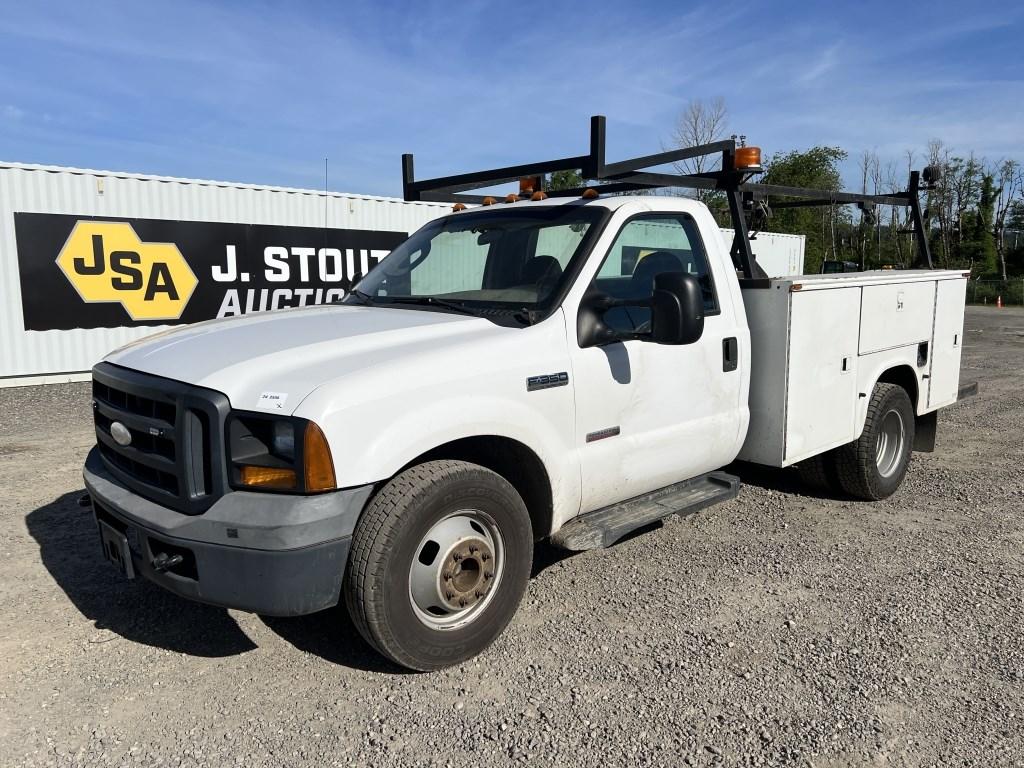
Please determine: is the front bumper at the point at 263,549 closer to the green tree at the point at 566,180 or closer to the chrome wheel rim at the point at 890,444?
the chrome wheel rim at the point at 890,444

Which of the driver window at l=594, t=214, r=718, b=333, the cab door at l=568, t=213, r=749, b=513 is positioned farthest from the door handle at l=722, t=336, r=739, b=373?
the driver window at l=594, t=214, r=718, b=333

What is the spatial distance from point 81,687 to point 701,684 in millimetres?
2515

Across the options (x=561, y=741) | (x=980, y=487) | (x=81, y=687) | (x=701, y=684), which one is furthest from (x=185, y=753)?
(x=980, y=487)

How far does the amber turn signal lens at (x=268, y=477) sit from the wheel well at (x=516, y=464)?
2.12 feet

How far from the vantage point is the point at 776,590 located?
13.5 feet

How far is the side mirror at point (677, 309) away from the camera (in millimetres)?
3414

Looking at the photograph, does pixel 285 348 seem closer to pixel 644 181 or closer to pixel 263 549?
pixel 263 549

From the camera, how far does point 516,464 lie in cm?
354

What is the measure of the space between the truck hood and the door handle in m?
1.51

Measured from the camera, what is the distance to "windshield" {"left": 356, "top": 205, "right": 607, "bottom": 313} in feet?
12.4

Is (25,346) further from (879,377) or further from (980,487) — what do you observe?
(980,487)

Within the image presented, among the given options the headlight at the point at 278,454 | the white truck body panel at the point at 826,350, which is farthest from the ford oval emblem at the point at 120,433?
the white truck body panel at the point at 826,350

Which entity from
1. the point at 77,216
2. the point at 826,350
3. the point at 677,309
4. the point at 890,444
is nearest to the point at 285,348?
the point at 677,309

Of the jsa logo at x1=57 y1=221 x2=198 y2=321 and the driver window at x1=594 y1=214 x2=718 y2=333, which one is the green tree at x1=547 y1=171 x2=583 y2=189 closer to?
the jsa logo at x1=57 y1=221 x2=198 y2=321
